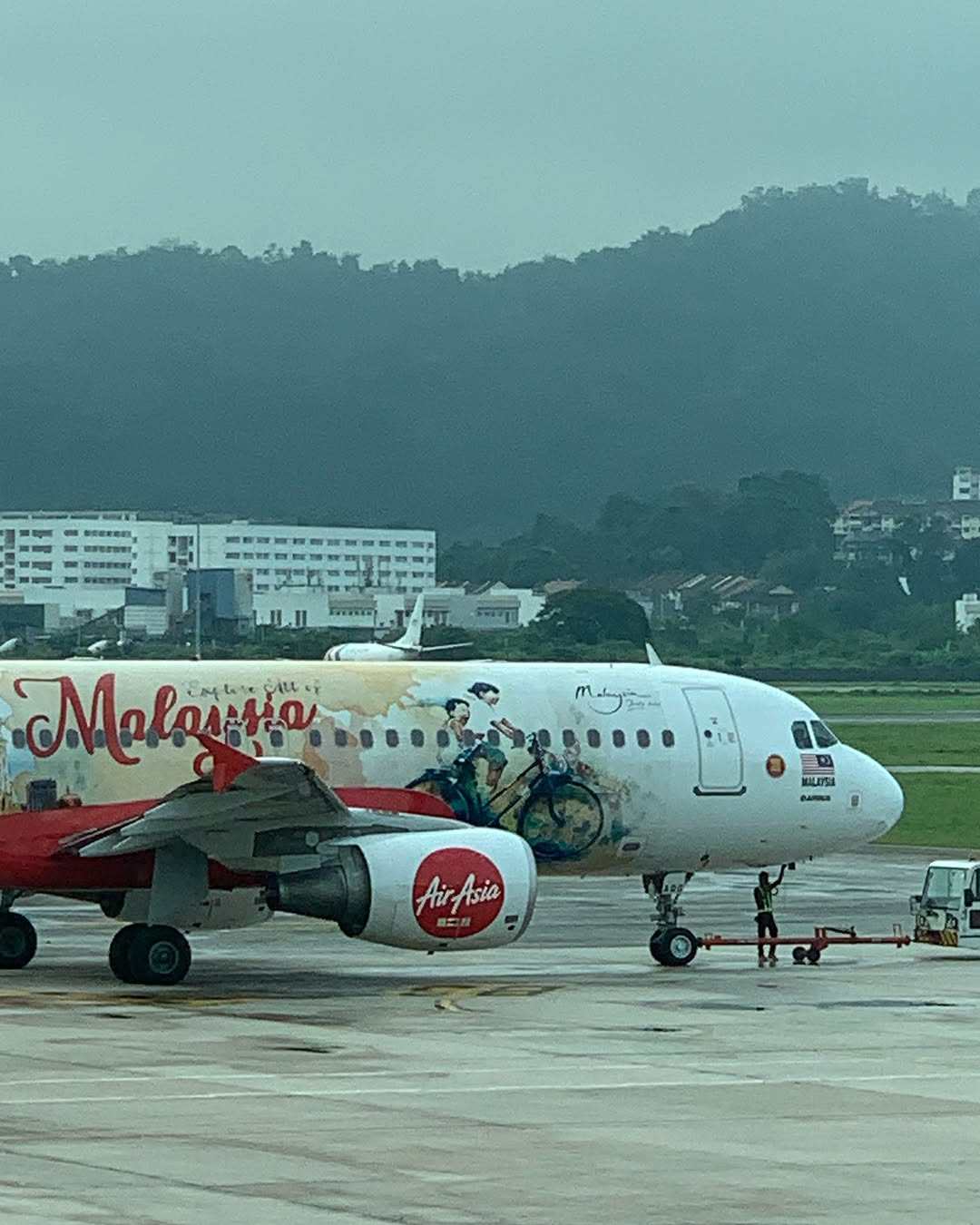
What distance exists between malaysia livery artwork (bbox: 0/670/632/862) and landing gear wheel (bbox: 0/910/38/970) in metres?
2.49

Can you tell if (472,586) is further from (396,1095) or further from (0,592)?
(396,1095)

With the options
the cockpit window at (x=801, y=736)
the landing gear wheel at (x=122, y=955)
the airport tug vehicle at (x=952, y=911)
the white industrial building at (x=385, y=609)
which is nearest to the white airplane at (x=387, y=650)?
the airport tug vehicle at (x=952, y=911)

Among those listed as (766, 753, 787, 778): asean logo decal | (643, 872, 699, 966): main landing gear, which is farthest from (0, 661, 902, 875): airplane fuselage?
(643, 872, 699, 966): main landing gear

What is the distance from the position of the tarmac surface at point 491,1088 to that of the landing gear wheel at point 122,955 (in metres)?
0.20

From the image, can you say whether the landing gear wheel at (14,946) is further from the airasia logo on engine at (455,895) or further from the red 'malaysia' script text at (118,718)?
the airasia logo on engine at (455,895)

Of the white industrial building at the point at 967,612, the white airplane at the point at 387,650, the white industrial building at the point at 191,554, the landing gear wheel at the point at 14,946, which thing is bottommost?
the landing gear wheel at the point at 14,946

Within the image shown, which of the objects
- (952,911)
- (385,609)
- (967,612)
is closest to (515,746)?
(952,911)

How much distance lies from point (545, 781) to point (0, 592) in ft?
453

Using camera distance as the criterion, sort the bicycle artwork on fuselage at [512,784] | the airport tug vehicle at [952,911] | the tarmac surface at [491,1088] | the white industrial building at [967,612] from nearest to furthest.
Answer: the tarmac surface at [491,1088] < the bicycle artwork on fuselage at [512,784] < the airport tug vehicle at [952,911] < the white industrial building at [967,612]

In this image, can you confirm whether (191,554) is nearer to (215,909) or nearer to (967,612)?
(967,612)

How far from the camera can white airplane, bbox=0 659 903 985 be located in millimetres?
28750

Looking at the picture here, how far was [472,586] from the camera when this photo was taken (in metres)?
175

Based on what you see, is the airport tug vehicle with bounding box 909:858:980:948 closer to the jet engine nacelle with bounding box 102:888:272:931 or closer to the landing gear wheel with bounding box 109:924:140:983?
the jet engine nacelle with bounding box 102:888:272:931

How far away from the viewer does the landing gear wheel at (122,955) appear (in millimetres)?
29797
